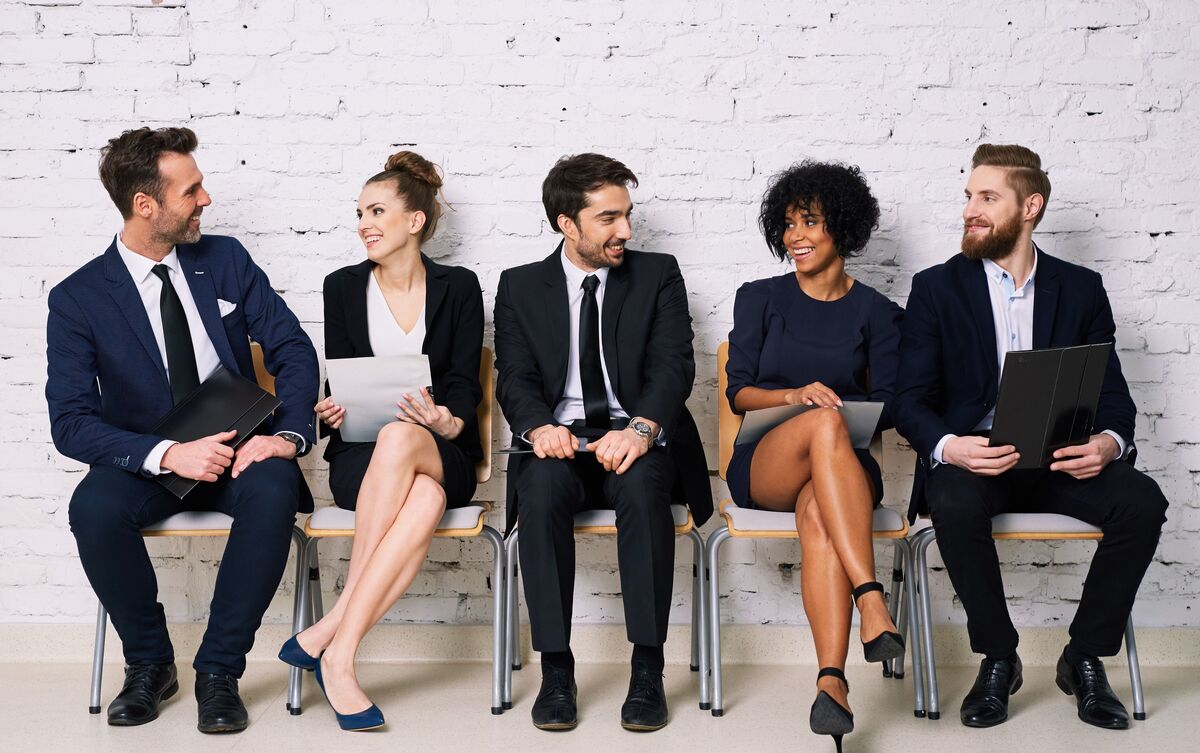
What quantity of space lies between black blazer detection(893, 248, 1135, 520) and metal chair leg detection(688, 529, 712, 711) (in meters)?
0.59

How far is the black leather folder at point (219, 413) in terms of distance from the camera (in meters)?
2.78

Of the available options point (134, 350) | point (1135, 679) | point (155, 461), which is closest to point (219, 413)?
point (155, 461)

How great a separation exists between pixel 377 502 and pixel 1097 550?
173 cm

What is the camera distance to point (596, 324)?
2973 mm

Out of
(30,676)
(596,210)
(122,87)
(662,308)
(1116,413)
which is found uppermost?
(122,87)

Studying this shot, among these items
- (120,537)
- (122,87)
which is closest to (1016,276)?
(120,537)

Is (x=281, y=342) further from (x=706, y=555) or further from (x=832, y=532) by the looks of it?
(x=832, y=532)

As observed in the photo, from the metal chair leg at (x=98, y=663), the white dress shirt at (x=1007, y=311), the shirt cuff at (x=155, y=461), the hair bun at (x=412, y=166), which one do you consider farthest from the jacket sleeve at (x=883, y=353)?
→ the metal chair leg at (x=98, y=663)

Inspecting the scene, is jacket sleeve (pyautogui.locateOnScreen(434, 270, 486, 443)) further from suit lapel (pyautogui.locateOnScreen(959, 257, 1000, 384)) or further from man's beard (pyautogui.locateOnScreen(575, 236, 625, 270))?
suit lapel (pyautogui.locateOnScreen(959, 257, 1000, 384))

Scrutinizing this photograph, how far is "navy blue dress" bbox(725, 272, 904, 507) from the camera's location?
2945 millimetres

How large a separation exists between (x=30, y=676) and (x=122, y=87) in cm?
171

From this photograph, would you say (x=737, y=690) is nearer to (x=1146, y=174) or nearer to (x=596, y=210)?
(x=596, y=210)

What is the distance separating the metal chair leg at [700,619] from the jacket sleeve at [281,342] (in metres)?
1.05

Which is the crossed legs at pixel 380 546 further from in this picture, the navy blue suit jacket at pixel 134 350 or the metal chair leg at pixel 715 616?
the metal chair leg at pixel 715 616
